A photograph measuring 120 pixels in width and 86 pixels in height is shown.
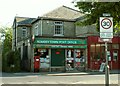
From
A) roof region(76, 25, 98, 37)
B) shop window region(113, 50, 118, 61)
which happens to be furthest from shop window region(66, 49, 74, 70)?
shop window region(113, 50, 118, 61)

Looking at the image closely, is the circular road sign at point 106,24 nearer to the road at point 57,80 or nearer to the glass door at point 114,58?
the road at point 57,80

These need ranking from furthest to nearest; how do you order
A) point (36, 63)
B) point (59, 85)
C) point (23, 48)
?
point (23, 48) < point (36, 63) < point (59, 85)

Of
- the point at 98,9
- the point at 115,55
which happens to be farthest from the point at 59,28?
the point at 98,9

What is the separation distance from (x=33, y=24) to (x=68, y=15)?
19.6 feet

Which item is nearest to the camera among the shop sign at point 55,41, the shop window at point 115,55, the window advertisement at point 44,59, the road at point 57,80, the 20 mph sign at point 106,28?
the 20 mph sign at point 106,28

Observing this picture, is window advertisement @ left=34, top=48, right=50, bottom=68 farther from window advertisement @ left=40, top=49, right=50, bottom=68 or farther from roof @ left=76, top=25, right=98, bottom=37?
roof @ left=76, top=25, right=98, bottom=37

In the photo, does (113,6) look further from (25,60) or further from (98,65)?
(25,60)

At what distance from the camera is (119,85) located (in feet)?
46.9

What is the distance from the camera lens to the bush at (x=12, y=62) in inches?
1145

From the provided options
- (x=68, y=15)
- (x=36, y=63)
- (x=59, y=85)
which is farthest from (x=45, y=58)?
(x=59, y=85)

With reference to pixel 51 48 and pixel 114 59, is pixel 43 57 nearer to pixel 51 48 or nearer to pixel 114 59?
pixel 51 48

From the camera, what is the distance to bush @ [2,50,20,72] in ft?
95.5

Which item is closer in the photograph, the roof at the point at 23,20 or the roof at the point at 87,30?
the roof at the point at 87,30

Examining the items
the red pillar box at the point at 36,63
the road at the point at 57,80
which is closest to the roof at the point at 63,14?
the red pillar box at the point at 36,63
